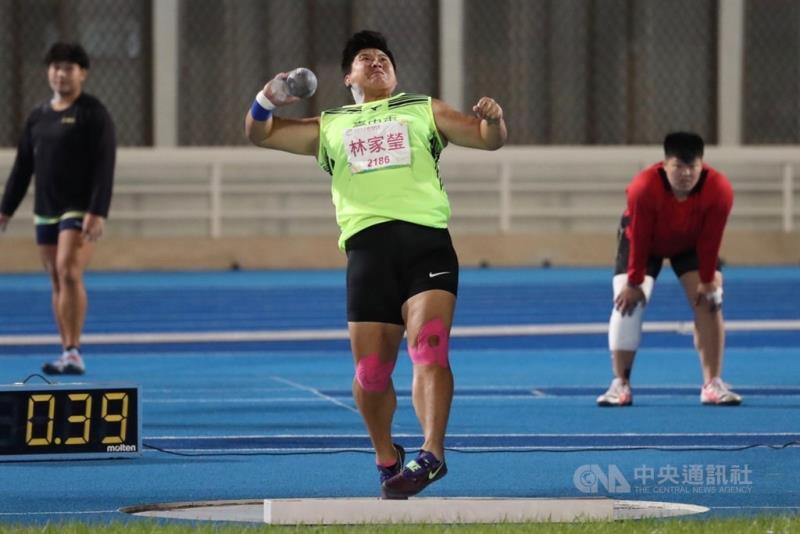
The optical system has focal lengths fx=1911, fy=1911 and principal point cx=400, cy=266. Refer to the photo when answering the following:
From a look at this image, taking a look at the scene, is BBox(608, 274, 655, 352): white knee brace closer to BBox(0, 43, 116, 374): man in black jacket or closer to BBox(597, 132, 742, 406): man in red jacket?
BBox(597, 132, 742, 406): man in red jacket

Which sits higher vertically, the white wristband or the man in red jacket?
the white wristband

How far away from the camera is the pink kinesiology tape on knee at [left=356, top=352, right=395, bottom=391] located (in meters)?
6.93

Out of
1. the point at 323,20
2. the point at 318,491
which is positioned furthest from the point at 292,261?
the point at 318,491

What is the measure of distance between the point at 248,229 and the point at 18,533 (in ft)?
71.9

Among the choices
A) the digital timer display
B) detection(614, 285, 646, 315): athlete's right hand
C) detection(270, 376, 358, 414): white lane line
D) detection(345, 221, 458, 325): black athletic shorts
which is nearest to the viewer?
detection(345, 221, 458, 325): black athletic shorts

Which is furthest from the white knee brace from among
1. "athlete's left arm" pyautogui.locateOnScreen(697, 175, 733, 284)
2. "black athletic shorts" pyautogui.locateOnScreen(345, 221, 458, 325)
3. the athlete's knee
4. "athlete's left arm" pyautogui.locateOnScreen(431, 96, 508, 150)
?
"black athletic shorts" pyautogui.locateOnScreen(345, 221, 458, 325)

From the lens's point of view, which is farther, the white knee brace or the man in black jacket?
the man in black jacket

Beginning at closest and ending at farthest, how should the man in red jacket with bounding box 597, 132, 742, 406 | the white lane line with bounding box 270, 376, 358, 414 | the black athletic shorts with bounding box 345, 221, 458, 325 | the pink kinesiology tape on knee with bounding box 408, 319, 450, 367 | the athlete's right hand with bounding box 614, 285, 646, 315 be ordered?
the pink kinesiology tape on knee with bounding box 408, 319, 450, 367 → the black athletic shorts with bounding box 345, 221, 458, 325 → the man in red jacket with bounding box 597, 132, 742, 406 → the athlete's right hand with bounding box 614, 285, 646, 315 → the white lane line with bounding box 270, 376, 358, 414

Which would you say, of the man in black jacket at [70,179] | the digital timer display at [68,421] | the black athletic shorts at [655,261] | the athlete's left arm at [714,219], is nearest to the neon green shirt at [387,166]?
the digital timer display at [68,421]

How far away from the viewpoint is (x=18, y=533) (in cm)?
600

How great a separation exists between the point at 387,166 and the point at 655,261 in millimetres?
4239

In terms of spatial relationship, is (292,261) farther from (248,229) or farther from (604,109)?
(604,109)

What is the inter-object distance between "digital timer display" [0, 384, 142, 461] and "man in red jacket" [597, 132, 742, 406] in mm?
3491

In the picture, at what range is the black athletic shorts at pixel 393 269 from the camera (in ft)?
22.7
